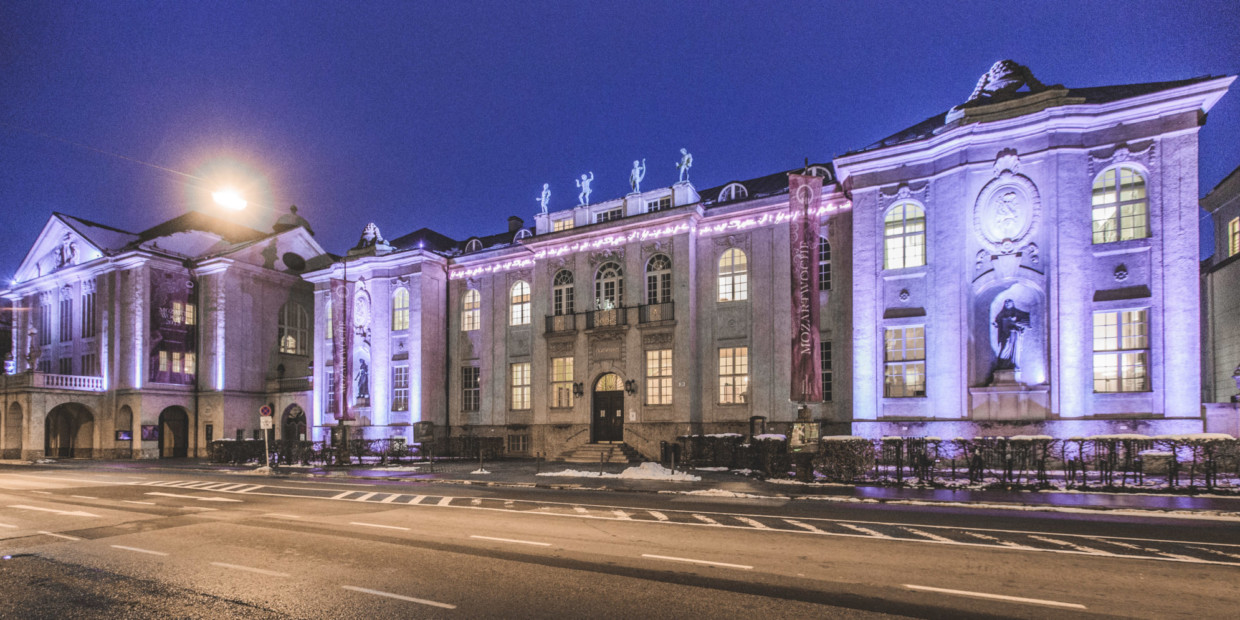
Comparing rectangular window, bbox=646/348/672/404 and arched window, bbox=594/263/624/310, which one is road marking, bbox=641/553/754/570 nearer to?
rectangular window, bbox=646/348/672/404

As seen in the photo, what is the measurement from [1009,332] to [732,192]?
13.2 meters

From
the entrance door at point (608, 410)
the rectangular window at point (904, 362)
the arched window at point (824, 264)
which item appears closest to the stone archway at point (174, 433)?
the entrance door at point (608, 410)

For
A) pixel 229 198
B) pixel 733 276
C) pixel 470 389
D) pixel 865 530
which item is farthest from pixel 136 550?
pixel 470 389

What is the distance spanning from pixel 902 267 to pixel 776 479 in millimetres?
9955

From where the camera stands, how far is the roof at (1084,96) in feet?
72.0

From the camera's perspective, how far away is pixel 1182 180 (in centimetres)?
2142

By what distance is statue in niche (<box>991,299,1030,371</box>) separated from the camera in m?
22.5

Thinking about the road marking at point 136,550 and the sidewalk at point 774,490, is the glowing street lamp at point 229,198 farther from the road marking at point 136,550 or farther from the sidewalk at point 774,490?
the sidewalk at point 774,490

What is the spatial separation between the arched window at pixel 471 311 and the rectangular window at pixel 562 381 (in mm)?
6029

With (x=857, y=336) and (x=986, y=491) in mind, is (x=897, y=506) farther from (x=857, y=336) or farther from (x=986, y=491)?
(x=857, y=336)

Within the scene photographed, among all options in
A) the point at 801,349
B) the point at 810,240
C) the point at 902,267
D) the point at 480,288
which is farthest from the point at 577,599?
the point at 480,288

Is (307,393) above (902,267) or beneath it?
beneath

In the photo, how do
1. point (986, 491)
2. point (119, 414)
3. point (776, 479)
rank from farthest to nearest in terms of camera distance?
point (119, 414) → point (776, 479) → point (986, 491)

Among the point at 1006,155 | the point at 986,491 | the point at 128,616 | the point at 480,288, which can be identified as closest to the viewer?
the point at 128,616
